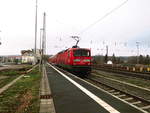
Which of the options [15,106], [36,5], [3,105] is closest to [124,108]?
[15,106]

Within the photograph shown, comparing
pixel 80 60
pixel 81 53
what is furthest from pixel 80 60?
pixel 81 53

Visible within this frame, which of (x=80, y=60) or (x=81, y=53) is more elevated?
(x=81, y=53)

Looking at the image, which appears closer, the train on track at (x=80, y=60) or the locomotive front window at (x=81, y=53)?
the train on track at (x=80, y=60)

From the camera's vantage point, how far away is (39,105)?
7.28 metres

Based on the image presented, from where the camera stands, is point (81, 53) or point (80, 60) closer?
point (80, 60)

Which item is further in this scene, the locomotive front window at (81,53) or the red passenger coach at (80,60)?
the locomotive front window at (81,53)

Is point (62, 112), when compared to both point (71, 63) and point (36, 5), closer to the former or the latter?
point (71, 63)

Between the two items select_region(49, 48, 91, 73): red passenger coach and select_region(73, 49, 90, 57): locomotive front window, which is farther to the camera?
select_region(73, 49, 90, 57): locomotive front window

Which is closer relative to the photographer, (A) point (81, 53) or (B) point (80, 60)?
(B) point (80, 60)

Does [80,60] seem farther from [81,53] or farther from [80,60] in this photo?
[81,53]

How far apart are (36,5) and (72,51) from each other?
32.9ft

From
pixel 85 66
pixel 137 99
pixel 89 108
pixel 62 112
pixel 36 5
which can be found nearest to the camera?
pixel 62 112

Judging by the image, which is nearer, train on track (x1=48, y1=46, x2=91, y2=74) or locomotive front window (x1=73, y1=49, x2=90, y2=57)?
train on track (x1=48, y1=46, x2=91, y2=74)

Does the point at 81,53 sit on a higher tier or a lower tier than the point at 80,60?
higher
